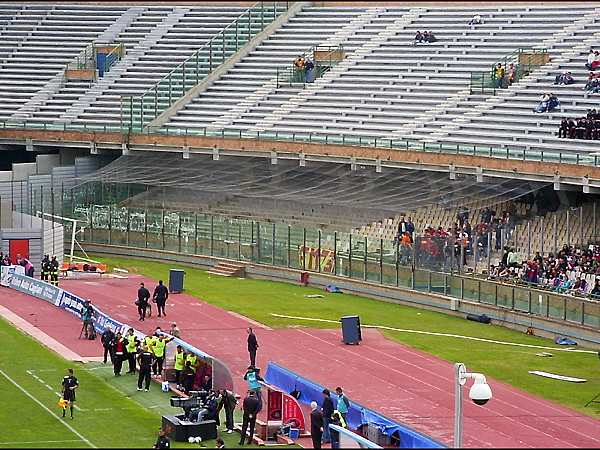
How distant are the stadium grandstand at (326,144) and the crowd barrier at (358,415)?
41.0 feet

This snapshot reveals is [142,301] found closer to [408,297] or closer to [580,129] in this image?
[408,297]

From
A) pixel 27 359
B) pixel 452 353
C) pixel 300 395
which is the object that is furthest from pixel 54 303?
pixel 300 395

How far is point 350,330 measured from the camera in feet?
150

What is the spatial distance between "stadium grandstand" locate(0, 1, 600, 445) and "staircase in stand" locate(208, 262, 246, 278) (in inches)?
14.9

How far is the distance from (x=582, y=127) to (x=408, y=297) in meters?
9.01

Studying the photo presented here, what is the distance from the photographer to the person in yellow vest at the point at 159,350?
3916 cm

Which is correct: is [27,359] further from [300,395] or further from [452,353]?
[452,353]

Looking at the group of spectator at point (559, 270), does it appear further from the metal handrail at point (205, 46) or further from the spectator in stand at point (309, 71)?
the metal handrail at point (205, 46)

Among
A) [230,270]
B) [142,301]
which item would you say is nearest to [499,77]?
[230,270]

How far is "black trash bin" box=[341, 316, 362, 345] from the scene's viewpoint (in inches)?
1797

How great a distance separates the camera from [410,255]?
5472cm

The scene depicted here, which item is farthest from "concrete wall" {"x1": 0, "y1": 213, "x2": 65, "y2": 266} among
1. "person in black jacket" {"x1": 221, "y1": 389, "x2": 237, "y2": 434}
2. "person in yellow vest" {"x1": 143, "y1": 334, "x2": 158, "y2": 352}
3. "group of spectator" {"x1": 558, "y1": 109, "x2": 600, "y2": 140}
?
"person in black jacket" {"x1": 221, "y1": 389, "x2": 237, "y2": 434}

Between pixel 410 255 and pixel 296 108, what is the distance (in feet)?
57.1

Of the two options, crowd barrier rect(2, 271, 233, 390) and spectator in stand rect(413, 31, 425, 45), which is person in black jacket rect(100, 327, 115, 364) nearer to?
crowd barrier rect(2, 271, 233, 390)
